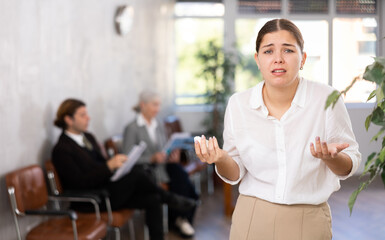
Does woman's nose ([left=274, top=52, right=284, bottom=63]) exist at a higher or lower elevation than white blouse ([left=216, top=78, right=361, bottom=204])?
higher

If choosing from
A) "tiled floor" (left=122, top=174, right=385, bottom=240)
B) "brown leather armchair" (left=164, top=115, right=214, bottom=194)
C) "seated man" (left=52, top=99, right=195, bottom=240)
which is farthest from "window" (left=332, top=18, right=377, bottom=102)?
"brown leather armchair" (left=164, top=115, right=214, bottom=194)

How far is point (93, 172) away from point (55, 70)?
87 cm

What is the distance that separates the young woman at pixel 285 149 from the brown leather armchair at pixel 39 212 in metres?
1.95

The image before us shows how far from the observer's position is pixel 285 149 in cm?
181

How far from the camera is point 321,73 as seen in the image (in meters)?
3.02

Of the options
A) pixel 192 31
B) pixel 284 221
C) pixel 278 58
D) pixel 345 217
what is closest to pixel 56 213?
pixel 345 217

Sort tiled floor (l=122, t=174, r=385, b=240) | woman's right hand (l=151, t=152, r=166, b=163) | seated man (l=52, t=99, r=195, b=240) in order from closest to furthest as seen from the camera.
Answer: tiled floor (l=122, t=174, r=385, b=240) < seated man (l=52, t=99, r=195, b=240) < woman's right hand (l=151, t=152, r=166, b=163)

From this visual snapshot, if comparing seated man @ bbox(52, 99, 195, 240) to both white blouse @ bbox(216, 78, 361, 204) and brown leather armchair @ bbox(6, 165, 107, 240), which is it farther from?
white blouse @ bbox(216, 78, 361, 204)

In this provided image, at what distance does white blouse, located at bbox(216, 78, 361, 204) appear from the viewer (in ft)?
5.83

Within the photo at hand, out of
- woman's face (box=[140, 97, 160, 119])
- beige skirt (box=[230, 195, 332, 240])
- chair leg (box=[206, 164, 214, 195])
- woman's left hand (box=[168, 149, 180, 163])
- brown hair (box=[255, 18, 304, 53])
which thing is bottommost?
chair leg (box=[206, 164, 214, 195])

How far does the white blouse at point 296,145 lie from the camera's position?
1.78 m

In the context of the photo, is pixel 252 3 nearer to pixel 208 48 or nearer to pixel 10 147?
pixel 208 48

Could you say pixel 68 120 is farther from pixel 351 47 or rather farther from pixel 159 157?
pixel 351 47

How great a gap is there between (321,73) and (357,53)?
21 centimetres
